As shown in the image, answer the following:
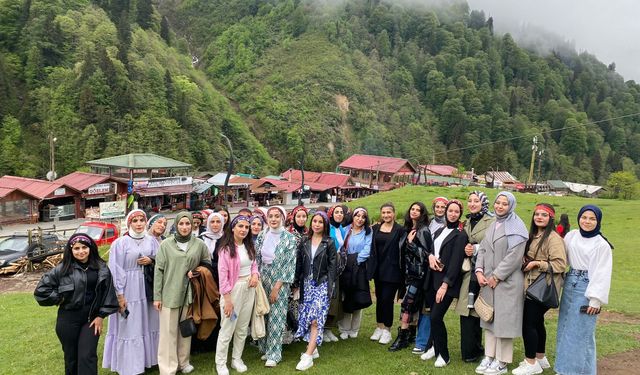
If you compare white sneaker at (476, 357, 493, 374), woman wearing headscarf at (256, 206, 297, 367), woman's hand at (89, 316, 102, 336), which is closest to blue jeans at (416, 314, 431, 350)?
white sneaker at (476, 357, 493, 374)

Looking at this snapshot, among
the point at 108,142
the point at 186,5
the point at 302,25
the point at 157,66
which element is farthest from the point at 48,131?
the point at 186,5

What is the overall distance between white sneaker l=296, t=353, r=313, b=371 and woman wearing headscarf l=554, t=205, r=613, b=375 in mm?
3009

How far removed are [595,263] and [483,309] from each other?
4.37ft

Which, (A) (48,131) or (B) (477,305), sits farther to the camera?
(A) (48,131)

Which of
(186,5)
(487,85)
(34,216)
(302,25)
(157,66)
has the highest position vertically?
(186,5)

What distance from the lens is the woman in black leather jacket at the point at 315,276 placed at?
5656 mm

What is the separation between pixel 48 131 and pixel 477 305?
54.3 m

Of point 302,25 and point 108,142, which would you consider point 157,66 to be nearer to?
point 108,142

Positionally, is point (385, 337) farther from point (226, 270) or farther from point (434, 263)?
point (226, 270)

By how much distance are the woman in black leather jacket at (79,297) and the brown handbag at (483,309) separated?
4287mm

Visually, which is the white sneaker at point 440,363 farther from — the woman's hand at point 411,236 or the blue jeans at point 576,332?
the woman's hand at point 411,236

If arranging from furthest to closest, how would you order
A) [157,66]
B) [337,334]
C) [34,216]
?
[157,66], [34,216], [337,334]

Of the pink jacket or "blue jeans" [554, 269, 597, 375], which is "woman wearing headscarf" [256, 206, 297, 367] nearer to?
the pink jacket

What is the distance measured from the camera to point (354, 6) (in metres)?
123
